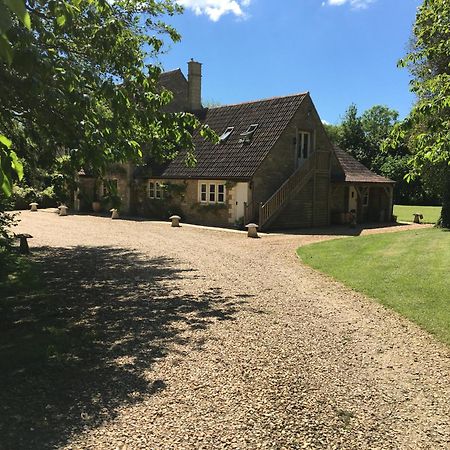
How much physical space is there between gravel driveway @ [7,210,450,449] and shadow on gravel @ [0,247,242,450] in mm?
29

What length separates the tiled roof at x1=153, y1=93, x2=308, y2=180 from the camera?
2586 cm

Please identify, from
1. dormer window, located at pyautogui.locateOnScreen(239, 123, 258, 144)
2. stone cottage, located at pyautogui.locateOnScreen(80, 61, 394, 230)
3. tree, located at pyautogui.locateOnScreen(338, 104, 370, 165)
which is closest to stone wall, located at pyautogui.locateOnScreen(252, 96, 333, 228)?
stone cottage, located at pyautogui.locateOnScreen(80, 61, 394, 230)

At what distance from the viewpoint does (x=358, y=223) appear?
3077 centimetres

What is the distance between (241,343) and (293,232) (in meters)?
17.4

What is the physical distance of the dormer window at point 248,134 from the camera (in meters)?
27.2

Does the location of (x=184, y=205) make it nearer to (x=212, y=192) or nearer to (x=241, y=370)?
(x=212, y=192)

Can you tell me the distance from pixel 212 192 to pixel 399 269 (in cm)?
1534

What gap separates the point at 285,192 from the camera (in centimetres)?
2561

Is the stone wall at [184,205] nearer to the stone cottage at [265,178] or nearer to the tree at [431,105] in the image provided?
the stone cottage at [265,178]

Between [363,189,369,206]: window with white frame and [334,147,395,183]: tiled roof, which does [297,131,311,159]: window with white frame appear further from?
[363,189,369,206]: window with white frame

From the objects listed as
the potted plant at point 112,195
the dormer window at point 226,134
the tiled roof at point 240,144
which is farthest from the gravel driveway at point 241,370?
the dormer window at point 226,134

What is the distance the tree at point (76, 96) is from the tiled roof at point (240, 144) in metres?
15.6

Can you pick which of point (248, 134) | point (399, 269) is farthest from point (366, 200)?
Answer: point (399, 269)

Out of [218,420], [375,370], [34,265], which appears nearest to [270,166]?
[34,265]
